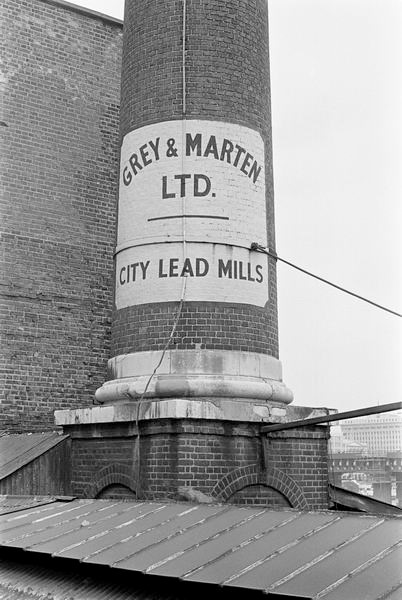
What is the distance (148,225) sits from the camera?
9.64 m

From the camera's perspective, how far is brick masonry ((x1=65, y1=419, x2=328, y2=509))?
835 centimetres

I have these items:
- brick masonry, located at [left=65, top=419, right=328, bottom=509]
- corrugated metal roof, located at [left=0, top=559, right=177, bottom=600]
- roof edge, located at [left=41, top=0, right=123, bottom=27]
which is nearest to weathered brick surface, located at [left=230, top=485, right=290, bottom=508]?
brick masonry, located at [left=65, top=419, right=328, bottom=509]

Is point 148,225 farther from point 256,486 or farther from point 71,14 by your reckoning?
point 71,14

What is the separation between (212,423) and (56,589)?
2.91 meters

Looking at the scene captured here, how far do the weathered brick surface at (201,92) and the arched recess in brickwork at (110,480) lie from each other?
1.43m

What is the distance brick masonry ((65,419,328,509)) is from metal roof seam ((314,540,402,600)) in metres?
3.70

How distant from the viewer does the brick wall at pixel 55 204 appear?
44.1ft

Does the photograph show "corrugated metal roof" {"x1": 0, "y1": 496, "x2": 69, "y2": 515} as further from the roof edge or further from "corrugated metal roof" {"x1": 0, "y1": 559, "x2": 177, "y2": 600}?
the roof edge

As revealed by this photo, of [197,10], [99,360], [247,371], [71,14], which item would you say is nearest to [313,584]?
[247,371]

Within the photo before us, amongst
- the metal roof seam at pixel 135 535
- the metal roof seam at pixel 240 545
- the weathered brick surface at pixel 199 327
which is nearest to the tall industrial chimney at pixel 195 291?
the weathered brick surface at pixel 199 327

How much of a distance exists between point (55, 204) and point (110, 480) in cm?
646

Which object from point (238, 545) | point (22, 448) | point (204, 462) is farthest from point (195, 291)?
point (238, 545)

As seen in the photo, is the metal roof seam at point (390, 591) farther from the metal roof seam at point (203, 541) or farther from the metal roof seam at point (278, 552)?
the metal roof seam at point (203, 541)

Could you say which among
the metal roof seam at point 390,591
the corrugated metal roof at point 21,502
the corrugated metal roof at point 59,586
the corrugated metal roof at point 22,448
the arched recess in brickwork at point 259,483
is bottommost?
the corrugated metal roof at point 59,586
